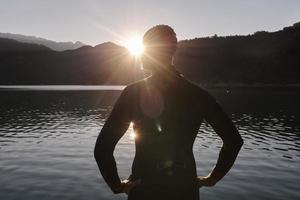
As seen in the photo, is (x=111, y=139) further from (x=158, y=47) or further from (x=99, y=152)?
(x=158, y=47)

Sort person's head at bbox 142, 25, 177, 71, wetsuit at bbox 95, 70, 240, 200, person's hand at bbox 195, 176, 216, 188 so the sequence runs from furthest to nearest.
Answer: person's hand at bbox 195, 176, 216, 188
person's head at bbox 142, 25, 177, 71
wetsuit at bbox 95, 70, 240, 200

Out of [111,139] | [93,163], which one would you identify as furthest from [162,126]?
[93,163]

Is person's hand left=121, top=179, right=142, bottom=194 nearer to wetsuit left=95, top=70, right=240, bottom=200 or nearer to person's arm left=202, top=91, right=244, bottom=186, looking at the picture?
wetsuit left=95, top=70, right=240, bottom=200

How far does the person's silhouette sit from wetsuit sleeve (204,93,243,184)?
0.03 feet

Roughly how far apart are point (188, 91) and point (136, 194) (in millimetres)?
1216

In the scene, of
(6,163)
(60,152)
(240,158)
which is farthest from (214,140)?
(6,163)

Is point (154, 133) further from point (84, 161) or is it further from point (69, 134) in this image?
point (69, 134)

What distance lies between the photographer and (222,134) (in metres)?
4.25

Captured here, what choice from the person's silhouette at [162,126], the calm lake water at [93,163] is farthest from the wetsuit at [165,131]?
the calm lake water at [93,163]

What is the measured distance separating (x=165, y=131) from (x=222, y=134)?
25.5 inches

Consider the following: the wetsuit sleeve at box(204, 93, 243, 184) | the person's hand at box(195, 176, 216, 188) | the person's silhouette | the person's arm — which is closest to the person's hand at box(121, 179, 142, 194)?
the person's silhouette

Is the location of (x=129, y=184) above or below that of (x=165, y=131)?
below

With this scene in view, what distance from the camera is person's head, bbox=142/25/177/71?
4188mm

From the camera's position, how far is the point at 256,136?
4578cm
